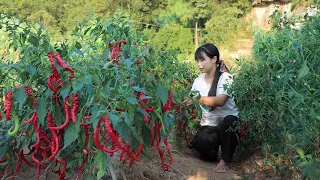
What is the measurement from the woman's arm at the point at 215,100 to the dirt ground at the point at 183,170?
52 cm

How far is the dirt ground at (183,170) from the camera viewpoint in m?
2.57

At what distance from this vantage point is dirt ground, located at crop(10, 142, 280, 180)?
8.45 ft

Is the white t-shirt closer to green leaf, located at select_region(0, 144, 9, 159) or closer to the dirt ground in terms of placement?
the dirt ground

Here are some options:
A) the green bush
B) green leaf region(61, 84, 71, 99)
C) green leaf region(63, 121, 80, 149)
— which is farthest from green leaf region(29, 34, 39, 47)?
the green bush

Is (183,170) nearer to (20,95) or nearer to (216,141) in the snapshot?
(216,141)

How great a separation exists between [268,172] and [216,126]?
75 centimetres

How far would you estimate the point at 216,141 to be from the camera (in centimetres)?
345

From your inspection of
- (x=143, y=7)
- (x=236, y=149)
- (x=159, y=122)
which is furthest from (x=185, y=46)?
(x=159, y=122)

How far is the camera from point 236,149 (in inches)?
146

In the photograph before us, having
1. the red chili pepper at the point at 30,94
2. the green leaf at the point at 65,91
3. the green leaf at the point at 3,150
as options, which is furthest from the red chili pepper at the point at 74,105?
the green leaf at the point at 3,150

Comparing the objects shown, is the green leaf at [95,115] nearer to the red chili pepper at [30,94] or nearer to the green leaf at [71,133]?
the green leaf at [71,133]

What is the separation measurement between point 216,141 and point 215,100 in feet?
1.33

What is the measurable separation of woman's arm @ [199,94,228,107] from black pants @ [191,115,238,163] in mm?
146

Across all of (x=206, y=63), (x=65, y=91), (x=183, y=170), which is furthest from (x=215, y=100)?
(x=65, y=91)
